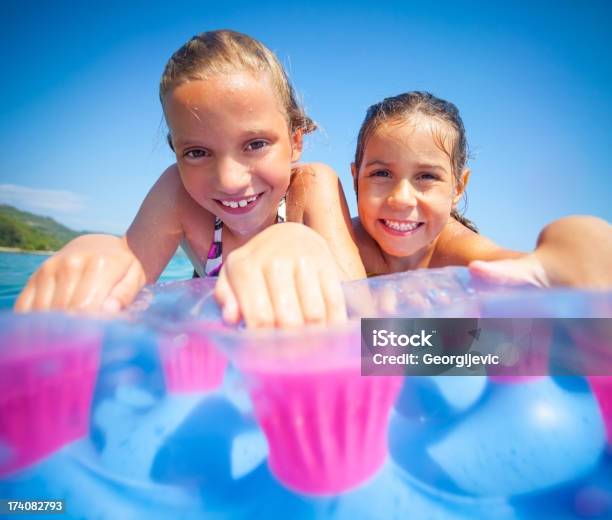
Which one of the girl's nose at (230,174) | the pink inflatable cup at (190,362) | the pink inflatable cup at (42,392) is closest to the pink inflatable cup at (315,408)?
the pink inflatable cup at (190,362)

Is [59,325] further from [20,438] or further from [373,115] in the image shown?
[373,115]

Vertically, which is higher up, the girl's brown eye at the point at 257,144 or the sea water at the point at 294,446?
the girl's brown eye at the point at 257,144

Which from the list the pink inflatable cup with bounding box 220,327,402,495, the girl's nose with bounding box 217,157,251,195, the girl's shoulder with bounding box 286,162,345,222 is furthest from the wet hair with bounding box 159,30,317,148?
the pink inflatable cup with bounding box 220,327,402,495

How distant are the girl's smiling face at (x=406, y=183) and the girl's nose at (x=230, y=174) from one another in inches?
26.6

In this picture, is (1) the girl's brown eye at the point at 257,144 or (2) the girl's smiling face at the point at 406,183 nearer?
(1) the girl's brown eye at the point at 257,144

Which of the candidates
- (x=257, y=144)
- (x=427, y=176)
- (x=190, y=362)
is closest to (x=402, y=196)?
(x=427, y=176)

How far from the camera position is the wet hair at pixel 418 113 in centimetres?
209

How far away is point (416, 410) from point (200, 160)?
129 centimetres

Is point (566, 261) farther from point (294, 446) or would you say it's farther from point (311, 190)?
point (311, 190)

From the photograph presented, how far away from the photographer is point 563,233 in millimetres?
1259

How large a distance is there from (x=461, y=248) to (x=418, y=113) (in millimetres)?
717

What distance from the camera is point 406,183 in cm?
197

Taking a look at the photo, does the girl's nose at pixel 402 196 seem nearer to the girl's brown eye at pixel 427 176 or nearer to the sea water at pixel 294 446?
the girl's brown eye at pixel 427 176

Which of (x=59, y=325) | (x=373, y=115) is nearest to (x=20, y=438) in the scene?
(x=59, y=325)
